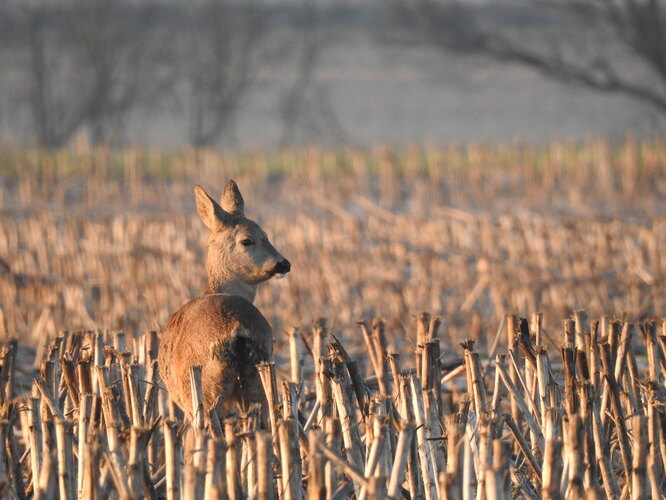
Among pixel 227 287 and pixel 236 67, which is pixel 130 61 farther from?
pixel 227 287

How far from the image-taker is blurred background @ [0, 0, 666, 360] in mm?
9680

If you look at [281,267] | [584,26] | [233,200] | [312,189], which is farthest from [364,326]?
[584,26]

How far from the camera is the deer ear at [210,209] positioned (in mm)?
5141

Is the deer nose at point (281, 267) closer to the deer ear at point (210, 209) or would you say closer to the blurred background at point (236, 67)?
the deer ear at point (210, 209)

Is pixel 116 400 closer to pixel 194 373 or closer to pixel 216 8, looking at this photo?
pixel 194 373

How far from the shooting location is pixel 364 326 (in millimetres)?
5148

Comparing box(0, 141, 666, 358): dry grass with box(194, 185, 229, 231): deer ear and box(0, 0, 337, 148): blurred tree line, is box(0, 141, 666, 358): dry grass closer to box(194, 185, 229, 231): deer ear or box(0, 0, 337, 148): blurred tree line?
box(194, 185, 229, 231): deer ear

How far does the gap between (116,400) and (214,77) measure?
1724 inches

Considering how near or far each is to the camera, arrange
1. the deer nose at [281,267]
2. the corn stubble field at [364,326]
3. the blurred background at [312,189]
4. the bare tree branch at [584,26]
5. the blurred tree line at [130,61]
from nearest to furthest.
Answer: the corn stubble field at [364,326]
the deer nose at [281,267]
the blurred background at [312,189]
the bare tree branch at [584,26]
the blurred tree line at [130,61]

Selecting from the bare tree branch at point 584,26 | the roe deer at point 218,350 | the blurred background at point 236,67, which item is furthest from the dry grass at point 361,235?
the blurred background at point 236,67

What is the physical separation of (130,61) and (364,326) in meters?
42.1

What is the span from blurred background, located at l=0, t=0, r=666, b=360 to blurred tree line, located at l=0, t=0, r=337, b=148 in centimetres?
9

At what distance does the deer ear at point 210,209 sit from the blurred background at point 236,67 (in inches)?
954

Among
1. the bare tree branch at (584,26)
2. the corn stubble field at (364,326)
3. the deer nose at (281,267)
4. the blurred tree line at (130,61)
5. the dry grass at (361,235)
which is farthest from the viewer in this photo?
the blurred tree line at (130,61)
